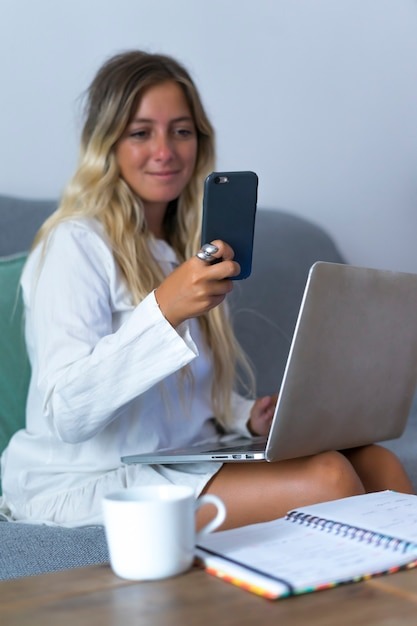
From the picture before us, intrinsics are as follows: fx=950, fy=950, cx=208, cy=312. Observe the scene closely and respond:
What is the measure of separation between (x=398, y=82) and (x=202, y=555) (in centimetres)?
214

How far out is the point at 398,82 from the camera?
2713 mm

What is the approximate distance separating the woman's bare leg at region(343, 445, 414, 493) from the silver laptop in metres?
0.07

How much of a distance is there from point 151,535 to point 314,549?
163 mm

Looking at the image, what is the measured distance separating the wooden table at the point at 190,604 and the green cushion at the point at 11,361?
3.05ft

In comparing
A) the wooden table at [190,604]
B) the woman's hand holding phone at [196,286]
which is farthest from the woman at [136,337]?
the wooden table at [190,604]

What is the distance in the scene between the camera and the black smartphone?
3.91 feet

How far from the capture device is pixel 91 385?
1.36m

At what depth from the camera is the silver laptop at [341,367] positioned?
3.93 ft

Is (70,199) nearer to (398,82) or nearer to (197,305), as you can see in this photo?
(197,305)

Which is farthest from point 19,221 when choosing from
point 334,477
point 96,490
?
point 334,477

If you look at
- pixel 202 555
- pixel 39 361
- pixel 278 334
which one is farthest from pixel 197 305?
pixel 278 334

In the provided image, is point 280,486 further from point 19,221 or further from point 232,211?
point 19,221

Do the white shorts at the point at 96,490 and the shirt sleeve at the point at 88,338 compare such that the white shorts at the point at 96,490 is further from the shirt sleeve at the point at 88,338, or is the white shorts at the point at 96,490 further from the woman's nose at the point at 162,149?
the woman's nose at the point at 162,149

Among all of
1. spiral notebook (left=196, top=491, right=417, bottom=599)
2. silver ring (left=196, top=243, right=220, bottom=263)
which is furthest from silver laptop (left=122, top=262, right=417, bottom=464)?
spiral notebook (left=196, top=491, right=417, bottom=599)
